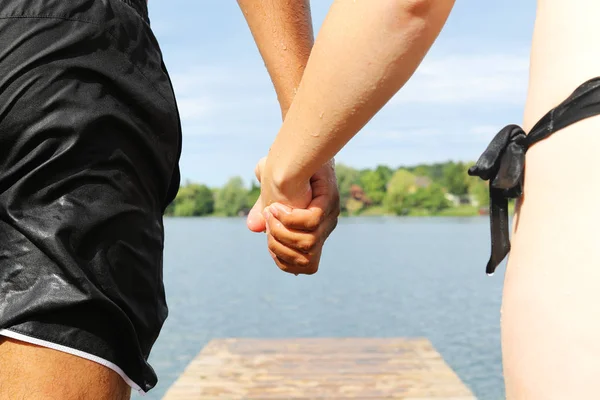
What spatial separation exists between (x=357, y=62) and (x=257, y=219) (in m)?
0.59

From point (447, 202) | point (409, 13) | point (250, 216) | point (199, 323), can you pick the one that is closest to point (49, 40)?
point (250, 216)

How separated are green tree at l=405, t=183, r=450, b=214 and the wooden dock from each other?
3671cm

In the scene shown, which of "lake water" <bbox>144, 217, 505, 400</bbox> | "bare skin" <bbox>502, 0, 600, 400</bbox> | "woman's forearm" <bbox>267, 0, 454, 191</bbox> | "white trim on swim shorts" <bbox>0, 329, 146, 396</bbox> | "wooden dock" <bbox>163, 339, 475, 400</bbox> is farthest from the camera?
"lake water" <bbox>144, 217, 505, 400</bbox>

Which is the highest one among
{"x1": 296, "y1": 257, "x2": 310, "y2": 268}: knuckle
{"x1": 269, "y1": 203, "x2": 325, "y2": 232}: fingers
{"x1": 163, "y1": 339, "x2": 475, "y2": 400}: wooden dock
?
{"x1": 269, "y1": 203, "x2": 325, "y2": 232}: fingers

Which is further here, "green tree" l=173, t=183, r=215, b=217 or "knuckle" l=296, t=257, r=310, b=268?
"green tree" l=173, t=183, r=215, b=217

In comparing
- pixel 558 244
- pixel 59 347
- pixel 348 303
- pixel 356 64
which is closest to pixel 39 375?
pixel 59 347

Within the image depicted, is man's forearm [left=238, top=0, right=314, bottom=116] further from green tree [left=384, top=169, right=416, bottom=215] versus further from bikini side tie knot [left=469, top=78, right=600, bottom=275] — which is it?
green tree [left=384, top=169, right=416, bottom=215]

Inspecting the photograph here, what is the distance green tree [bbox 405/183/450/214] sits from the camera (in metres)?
42.4

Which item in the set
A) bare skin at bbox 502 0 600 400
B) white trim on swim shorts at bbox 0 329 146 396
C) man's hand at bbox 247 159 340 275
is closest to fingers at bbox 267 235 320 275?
man's hand at bbox 247 159 340 275

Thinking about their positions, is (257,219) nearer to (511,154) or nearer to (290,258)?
(290,258)

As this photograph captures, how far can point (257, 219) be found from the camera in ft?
4.63

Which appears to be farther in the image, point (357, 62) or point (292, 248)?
point (292, 248)

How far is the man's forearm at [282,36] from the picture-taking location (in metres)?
1.45

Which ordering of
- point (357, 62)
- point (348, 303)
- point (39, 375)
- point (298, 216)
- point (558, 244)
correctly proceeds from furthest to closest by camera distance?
point (348, 303)
point (298, 216)
point (39, 375)
point (357, 62)
point (558, 244)
